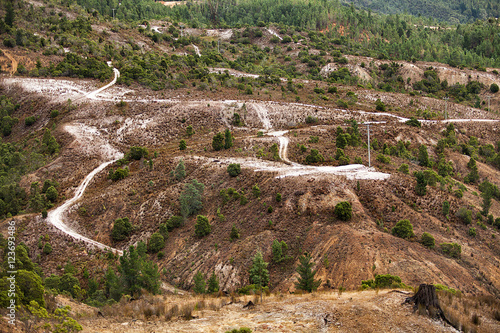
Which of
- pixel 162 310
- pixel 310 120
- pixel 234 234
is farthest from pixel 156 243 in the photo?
pixel 310 120

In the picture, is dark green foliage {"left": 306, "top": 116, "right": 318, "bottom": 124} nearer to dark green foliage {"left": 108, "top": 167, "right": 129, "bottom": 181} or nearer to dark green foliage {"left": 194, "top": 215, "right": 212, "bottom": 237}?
dark green foliage {"left": 108, "top": 167, "right": 129, "bottom": 181}

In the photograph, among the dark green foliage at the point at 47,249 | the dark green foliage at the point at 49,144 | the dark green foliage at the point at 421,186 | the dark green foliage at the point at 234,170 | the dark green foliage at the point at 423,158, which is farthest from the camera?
the dark green foliage at the point at 49,144

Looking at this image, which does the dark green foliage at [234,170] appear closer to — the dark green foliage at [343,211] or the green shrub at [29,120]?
the dark green foliage at [343,211]

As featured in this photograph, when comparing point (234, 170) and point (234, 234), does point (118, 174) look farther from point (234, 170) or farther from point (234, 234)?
point (234, 234)

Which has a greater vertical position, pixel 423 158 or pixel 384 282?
pixel 423 158

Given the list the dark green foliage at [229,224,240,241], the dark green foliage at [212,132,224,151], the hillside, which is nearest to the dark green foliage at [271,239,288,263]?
the hillside

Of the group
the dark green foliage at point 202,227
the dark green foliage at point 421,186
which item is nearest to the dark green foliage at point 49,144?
the dark green foliage at point 202,227
